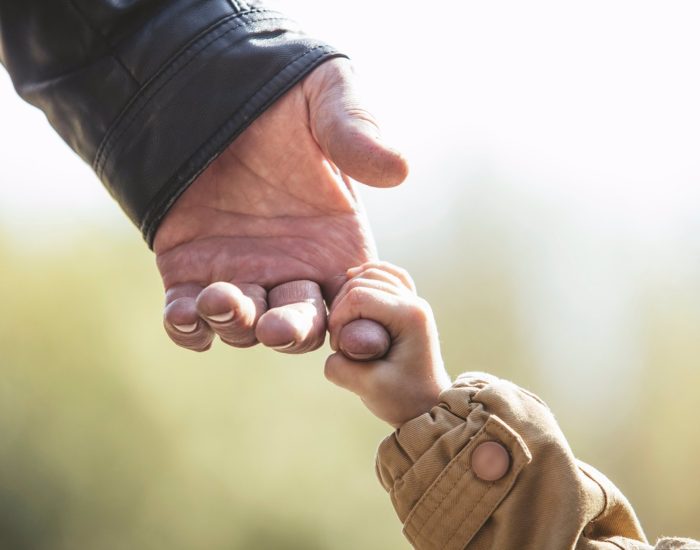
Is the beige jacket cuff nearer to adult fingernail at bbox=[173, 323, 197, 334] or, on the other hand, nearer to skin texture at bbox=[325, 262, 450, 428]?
skin texture at bbox=[325, 262, 450, 428]

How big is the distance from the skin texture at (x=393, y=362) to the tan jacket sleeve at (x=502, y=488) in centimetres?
4

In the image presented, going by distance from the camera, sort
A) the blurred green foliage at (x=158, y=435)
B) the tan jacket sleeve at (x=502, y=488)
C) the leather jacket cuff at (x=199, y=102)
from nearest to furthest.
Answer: the tan jacket sleeve at (x=502, y=488) → the leather jacket cuff at (x=199, y=102) → the blurred green foliage at (x=158, y=435)

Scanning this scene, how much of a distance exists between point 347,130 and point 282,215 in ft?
0.65

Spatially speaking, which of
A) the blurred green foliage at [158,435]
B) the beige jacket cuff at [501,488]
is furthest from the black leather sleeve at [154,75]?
the blurred green foliage at [158,435]

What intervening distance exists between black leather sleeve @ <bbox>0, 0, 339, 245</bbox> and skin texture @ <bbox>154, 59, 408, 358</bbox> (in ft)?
0.14

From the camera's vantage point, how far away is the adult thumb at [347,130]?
40.8 inches

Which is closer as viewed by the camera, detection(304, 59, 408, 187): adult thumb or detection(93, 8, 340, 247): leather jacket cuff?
detection(304, 59, 408, 187): adult thumb

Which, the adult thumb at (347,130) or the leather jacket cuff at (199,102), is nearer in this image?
the adult thumb at (347,130)

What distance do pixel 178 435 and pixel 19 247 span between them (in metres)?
1.10

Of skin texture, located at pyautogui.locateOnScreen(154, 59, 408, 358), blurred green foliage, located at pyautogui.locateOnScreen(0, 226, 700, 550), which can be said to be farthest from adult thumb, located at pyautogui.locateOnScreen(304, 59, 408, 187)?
blurred green foliage, located at pyautogui.locateOnScreen(0, 226, 700, 550)

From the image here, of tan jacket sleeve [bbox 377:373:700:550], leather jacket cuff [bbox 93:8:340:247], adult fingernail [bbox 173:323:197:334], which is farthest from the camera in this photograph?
leather jacket cuff [bbox 93:8:340:247]

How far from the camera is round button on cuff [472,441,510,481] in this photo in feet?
2.99

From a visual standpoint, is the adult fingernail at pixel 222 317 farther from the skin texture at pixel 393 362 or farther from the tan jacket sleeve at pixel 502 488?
the tan jacket sleeve at pixel 502 488

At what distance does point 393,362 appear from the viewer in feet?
3.25
